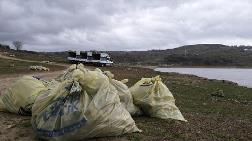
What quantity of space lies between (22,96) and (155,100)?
3047mm

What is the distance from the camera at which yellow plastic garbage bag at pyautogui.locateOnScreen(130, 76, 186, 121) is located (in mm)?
10875

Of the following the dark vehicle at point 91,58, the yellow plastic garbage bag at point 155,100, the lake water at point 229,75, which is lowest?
the lake water at point 229,75

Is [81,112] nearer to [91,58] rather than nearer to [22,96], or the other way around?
[22,96]

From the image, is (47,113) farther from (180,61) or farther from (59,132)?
(180,61)

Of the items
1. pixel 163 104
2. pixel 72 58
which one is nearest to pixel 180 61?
pixel 72 58

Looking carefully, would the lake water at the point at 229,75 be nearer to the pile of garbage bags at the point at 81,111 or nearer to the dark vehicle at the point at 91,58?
the dark vehicle at the point at 91,58

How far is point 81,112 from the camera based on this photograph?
27.5 feet

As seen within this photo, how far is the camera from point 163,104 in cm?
1093

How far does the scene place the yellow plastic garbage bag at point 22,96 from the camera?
1089cm

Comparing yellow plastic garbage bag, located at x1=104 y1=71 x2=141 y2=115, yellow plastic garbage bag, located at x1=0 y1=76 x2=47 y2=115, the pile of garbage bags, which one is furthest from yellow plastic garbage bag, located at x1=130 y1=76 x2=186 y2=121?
yellow plastic garbage bag, located at x1=0 y1=76 x2=47 y2=115

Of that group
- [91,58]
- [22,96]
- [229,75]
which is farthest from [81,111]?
[229,75]

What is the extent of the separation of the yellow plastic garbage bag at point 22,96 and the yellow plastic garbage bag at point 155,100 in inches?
86.6

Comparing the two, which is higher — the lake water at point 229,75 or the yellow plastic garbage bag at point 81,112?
the yellow plastic garbage bag at point 81,112

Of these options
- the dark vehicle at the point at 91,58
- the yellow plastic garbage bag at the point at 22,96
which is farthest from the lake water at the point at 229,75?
the yellow plastic garbage bag at the point at 22,96
